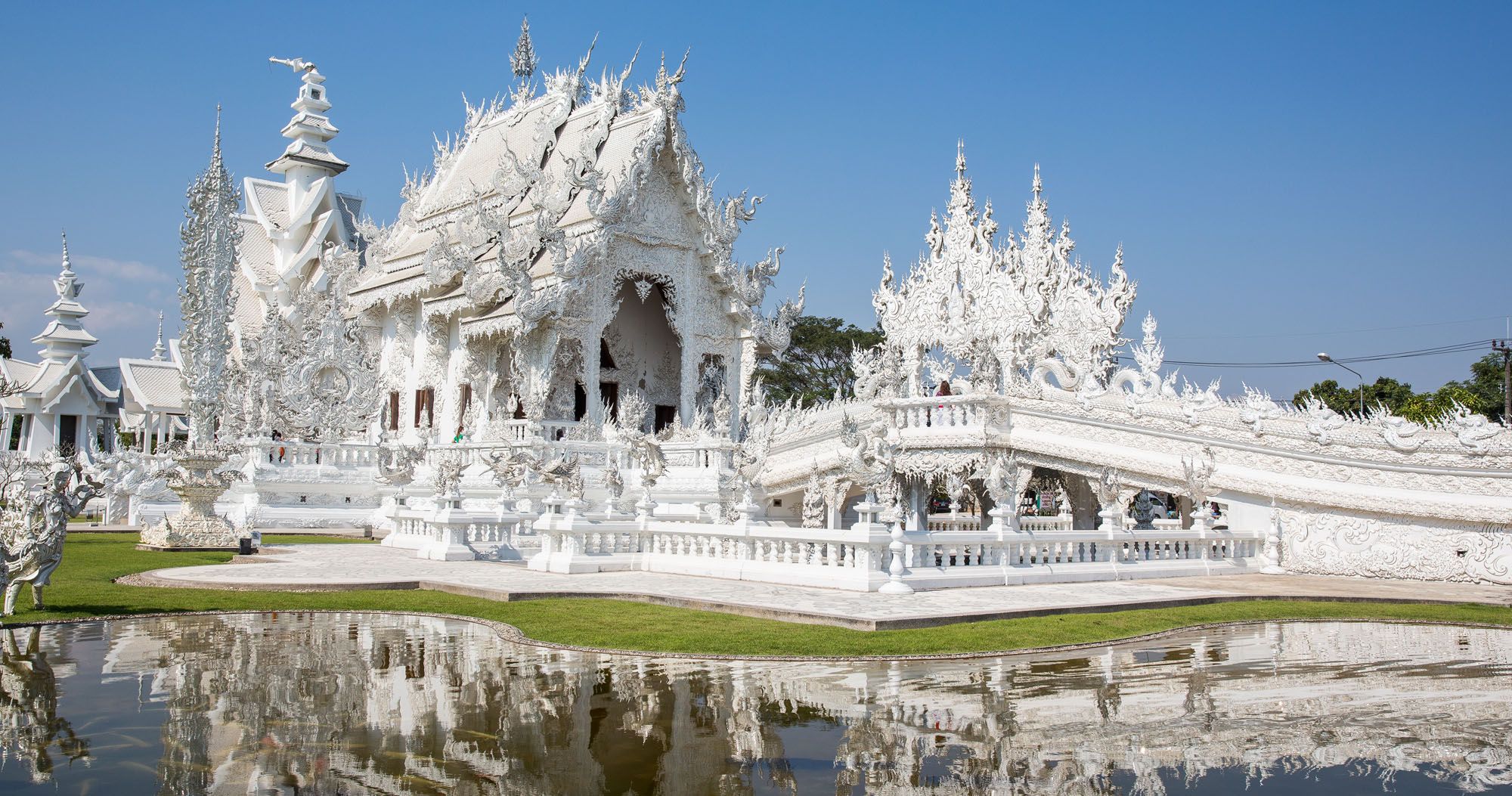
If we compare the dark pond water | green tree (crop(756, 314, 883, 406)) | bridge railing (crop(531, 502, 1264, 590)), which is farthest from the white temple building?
green tree (crop(756, 314, 883, 406))

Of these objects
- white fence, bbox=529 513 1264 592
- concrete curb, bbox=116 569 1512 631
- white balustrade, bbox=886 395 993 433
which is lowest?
concrete curb, bbox=116 569 1512 631

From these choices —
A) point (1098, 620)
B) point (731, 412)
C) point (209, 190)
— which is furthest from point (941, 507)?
point (1098, 620)

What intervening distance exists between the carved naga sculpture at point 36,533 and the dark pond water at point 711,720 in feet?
2.64

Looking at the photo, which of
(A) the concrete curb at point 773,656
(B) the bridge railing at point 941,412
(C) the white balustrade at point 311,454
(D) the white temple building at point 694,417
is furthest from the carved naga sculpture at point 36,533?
(B) the bridge railing at point 941,412

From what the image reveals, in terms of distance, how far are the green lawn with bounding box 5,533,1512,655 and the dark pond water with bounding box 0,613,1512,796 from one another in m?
0.51

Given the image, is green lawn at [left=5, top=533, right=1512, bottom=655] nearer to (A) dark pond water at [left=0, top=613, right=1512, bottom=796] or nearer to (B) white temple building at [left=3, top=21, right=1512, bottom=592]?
(A) dark pond water at [left=0, top=613, right=1512, bottom=796]

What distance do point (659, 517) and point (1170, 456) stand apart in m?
7.07

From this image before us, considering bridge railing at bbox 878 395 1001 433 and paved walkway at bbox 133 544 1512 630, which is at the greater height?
bridge railing at bbox 878 395 1001 433

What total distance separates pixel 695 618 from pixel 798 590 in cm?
204

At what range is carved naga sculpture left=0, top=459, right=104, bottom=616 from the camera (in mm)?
8195

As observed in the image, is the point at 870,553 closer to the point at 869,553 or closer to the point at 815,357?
the point at 869,553

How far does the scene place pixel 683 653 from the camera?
7.09 m

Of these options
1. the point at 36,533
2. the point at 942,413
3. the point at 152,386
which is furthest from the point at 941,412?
the point at 152,386

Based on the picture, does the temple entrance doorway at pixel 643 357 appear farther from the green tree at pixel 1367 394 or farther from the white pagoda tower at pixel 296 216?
the green tree at pixel 1367 394
